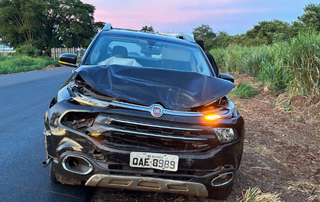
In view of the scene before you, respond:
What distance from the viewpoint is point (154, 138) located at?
2334mm

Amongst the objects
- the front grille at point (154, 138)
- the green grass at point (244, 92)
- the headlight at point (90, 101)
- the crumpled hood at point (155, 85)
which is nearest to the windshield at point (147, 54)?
the crumpled hood at point (155, 85)

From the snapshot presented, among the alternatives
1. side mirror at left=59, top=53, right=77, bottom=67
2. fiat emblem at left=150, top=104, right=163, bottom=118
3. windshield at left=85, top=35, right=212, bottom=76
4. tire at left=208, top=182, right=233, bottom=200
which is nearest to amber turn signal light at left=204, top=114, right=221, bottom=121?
fiat emblem at left=150, top=104, right=163, bottom=118

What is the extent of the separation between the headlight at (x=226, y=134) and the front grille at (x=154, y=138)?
0.21 feet

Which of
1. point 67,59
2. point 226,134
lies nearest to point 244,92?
point 67,59

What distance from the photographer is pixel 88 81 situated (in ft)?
8.76

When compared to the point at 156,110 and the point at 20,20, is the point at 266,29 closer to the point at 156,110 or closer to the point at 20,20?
the point at 20,20

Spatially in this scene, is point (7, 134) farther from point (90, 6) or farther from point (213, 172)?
point (90, 6)

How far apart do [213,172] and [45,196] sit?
160cm

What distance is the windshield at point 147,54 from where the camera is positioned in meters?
3.62

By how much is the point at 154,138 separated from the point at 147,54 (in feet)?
5.91

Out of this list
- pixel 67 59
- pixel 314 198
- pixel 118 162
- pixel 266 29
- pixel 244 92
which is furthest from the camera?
pixel 266 29

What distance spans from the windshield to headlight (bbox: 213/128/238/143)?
1217 mm

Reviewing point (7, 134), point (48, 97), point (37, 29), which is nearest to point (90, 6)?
point (37, 29)

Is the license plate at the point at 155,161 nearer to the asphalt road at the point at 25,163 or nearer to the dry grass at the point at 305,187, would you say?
the asphalt road at the point at 25,163
